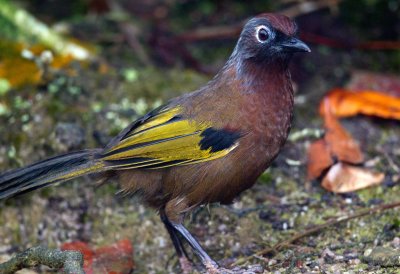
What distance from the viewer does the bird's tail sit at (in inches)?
185

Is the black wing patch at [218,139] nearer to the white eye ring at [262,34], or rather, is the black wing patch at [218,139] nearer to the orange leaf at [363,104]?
the white eye ring at [262,34]

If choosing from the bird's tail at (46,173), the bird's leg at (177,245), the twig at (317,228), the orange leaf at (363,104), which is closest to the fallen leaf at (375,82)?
the orange leaf at (363,104)

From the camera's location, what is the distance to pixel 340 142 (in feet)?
18.8

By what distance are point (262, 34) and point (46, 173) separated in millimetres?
1598

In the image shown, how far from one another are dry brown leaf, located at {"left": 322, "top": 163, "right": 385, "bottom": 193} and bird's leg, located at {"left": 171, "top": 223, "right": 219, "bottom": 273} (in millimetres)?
1231

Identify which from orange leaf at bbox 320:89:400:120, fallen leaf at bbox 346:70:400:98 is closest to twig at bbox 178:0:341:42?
fallen leaf at bbox 346:70:400:98

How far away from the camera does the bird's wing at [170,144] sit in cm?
464

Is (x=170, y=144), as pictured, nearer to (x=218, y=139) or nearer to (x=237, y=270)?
(x=218, y=139)

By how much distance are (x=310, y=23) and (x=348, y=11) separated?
42 cm

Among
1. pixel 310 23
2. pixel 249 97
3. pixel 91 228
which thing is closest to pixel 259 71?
pixel 249 97

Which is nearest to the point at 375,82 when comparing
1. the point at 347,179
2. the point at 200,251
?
the point at 347,179

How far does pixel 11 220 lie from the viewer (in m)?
5.50

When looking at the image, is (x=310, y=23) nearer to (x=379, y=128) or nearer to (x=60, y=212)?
(x=379, y=128)

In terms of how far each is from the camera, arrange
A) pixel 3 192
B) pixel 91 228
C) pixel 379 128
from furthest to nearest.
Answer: pixel 379 128, pixel 91 228, pixel 3 192
